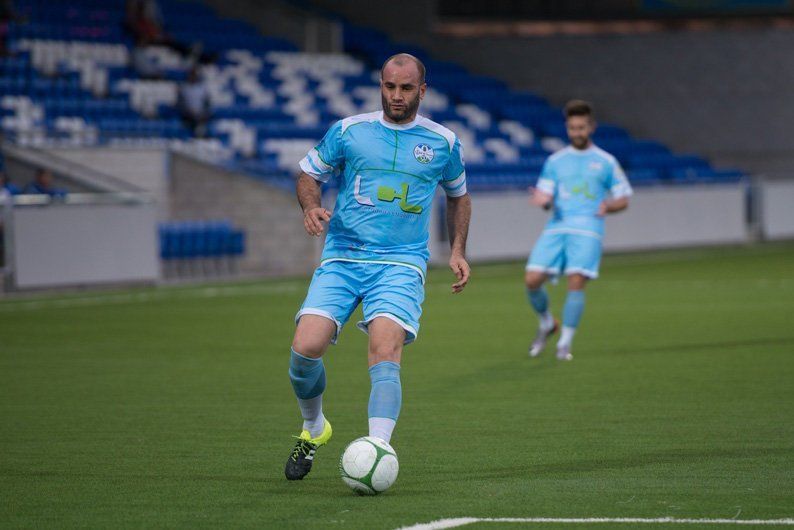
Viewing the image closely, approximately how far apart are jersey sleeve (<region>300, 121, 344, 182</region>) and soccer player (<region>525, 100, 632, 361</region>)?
5491 millimetres

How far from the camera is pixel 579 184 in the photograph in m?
12.4

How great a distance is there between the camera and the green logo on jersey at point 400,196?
6758 millimetres

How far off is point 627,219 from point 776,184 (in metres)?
5.36

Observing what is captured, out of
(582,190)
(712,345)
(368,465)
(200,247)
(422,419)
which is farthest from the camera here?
(200,247)

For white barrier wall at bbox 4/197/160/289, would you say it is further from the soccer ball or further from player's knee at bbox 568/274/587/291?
the soccer ball

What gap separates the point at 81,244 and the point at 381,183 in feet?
46.3

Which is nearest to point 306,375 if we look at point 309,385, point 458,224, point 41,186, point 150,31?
point 309,385

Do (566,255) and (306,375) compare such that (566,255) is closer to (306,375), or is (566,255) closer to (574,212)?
(574,212)

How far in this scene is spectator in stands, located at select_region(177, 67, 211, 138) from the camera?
26.2m

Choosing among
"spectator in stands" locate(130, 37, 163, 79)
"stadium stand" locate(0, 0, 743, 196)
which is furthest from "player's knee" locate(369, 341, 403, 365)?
"spectator in stands" locate(130, 37, 163, 79)

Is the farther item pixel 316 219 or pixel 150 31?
pixel 150 31

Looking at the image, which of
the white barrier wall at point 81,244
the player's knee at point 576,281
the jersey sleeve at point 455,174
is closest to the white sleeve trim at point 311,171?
the jersey sleeve at point 455,174

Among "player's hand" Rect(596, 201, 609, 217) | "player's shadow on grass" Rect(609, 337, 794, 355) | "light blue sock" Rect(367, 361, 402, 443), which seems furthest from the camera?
"player's shadow on grass" Rect(609, 337, 794, 355)

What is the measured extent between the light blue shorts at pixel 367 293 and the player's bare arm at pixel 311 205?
296 millimetres
